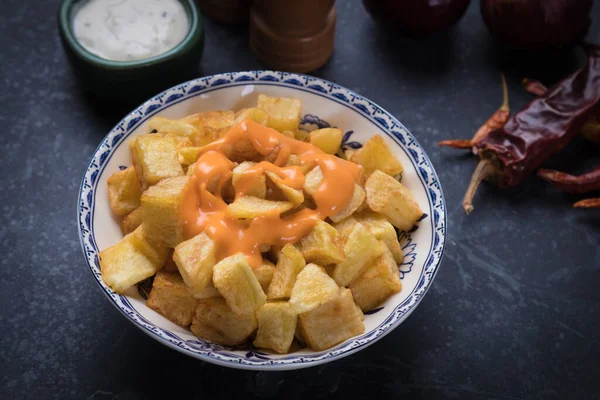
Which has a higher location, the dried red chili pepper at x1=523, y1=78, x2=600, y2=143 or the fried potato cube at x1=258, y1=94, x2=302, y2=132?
the fried potato cube at x1=258, y1=94, x2=302, y2=132

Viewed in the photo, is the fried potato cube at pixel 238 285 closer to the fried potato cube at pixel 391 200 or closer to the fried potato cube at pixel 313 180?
the fried potato cube at pixel 313 180

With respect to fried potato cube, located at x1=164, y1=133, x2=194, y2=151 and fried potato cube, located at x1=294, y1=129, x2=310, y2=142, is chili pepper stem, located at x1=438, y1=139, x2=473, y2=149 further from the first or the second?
fried potato cube, located at x1=164, y1=133, x2=194, y2=151

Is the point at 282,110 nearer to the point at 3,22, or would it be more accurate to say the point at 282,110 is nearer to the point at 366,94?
the point at 366,94

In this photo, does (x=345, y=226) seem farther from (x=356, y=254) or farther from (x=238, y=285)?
(x=238, y=285)

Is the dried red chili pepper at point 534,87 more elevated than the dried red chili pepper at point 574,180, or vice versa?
the dried red chili pepper at point 534,87

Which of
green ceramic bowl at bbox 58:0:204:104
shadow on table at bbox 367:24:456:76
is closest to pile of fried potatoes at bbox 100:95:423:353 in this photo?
green ceramic bowl at bbox 58:0:204:104

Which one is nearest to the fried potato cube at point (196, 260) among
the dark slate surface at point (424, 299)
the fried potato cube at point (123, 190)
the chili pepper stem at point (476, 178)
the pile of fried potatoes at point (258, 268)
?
the pile of fried potatoes at point (258, 268)

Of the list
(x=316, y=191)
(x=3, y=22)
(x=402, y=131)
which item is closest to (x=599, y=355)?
(x=402, y=131)
